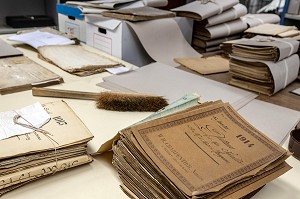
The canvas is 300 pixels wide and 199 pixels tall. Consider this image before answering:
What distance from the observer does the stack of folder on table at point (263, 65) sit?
1129 millimetres

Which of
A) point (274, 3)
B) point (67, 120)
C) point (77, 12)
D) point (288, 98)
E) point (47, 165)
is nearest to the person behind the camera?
point (47, 165)

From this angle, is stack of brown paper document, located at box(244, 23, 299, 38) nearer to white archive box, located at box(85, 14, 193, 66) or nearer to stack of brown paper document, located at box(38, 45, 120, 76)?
white archive box, located at box(85, 14, 193, 66)

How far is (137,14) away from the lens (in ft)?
4.77

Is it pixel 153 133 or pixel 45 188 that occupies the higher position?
pixel 153 133

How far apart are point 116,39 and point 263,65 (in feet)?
2.33

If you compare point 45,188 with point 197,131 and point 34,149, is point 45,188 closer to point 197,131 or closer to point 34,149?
point 34,149

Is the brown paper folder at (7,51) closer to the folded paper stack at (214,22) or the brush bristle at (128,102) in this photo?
the brush bristle at (128,102)

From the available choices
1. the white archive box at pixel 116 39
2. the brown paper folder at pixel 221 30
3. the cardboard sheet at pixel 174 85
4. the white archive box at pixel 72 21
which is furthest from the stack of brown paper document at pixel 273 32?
the white archive box at pixel 72 21

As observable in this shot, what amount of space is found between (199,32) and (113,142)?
4.05 feet

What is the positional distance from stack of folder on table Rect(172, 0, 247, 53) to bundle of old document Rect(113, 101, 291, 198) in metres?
1.07

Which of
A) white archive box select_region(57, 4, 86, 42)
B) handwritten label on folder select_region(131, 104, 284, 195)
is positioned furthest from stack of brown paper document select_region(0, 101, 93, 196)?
white archive box select_region(57, 4, 86, 42)

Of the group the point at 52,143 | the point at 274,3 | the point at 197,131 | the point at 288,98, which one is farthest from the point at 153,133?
the point at 274,3

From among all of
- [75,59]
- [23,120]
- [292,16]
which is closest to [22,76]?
[75,59]

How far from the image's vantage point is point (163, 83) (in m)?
1.17
